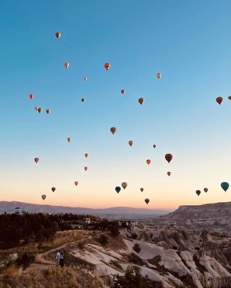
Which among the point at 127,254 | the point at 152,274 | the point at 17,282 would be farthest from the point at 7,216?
the point at 17,282

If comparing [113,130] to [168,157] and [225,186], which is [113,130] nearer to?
[168,157]

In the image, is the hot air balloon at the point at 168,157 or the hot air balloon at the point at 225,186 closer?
the hot air balloon at the point at 225,186

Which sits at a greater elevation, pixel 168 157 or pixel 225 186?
pixel 168 157

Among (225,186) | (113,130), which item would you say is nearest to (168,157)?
(113,130)

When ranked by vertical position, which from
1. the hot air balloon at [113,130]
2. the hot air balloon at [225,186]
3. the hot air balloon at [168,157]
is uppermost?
the hot air balloon at [113,130]

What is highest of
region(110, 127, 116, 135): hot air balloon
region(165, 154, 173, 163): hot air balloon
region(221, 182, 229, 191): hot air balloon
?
region(110, 127, 116, 135): hot air balloon

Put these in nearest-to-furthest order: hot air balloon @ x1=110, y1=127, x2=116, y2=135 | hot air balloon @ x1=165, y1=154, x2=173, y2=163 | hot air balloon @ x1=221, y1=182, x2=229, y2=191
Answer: hot air balloon @ x1=110, y1=127, x2=116, y2=135, hot air balloon @ x1=221, y1=182, x2=229, y2=191, hot air balloon @ x1=165, y1=154, x2=173, y2=163

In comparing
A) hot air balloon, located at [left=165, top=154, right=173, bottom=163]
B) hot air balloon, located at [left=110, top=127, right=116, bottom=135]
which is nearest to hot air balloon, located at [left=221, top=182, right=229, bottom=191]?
hot air balloon, located at [left=165, top=154, right=173, bottom=163]

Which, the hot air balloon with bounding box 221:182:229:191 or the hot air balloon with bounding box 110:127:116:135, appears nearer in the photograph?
the hot air balloon with bounding box 110:127:116:135

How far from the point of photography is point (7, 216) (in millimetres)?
61719

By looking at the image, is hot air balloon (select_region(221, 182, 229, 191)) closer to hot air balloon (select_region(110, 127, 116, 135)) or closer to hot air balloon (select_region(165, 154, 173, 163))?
hot air balloon (select_region(165, 154, 173, 163))

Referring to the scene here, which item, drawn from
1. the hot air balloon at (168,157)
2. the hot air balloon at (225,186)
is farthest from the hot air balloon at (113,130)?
the hot air balloon at (225,186)

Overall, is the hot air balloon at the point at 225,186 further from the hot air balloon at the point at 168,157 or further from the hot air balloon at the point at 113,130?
the hot air balloon at the point at 113,130

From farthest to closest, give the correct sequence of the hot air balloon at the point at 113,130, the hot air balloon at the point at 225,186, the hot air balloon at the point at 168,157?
1. the hot air balloon at the point at 168,157
2. the hot air balloon at the point at 225,186
3. the hot air balloon at the point at 113,130
